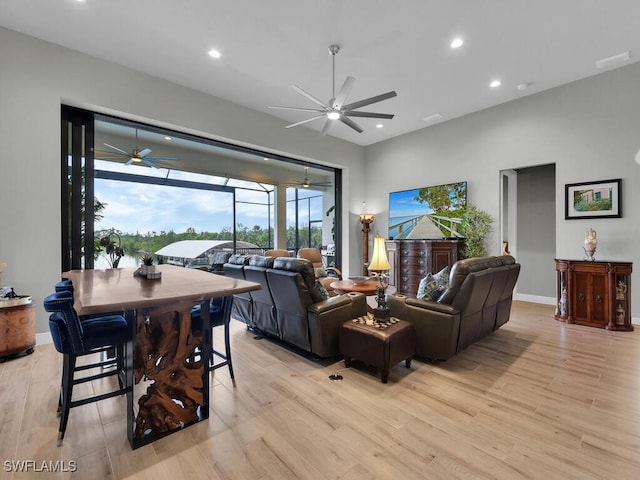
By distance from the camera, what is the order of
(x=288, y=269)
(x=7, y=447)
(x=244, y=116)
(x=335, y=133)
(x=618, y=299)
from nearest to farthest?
(x=7, y=447) → (x=288, y=269) → (x=618, y=299) → (x=244, y=116) → (x=335, y=133)

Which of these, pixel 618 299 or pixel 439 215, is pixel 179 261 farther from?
pixel 618 299

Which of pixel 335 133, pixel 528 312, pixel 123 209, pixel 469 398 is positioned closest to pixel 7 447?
pixel 469 398

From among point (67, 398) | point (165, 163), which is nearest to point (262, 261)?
point (67, 398)

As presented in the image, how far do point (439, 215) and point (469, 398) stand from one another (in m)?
4.47

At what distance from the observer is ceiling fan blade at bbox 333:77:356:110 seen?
3217 mm

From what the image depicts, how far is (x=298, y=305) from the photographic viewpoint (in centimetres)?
288

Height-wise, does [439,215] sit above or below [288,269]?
above

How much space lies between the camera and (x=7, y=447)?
1.73m

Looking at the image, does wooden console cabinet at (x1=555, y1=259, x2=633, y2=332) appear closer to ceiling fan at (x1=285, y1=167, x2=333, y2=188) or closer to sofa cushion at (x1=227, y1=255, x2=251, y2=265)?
sofa cushion at (x1=227, y1=255, x2=251, y2=265)

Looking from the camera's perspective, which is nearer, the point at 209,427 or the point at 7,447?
the point at 7,447

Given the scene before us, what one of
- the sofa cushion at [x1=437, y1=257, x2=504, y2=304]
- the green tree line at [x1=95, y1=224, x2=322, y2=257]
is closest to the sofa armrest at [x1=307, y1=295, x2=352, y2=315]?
the sofa cushion at [x1=437, y1=257, x2=504, y2=304]

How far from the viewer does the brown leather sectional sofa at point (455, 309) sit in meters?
2.74

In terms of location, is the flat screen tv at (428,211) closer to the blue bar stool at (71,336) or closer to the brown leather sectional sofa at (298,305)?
the brown leather sectional sofa at (298,305)

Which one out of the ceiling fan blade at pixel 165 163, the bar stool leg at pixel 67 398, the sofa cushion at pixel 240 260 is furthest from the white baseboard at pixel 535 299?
the ceiling fan blade at pixel 165 163
